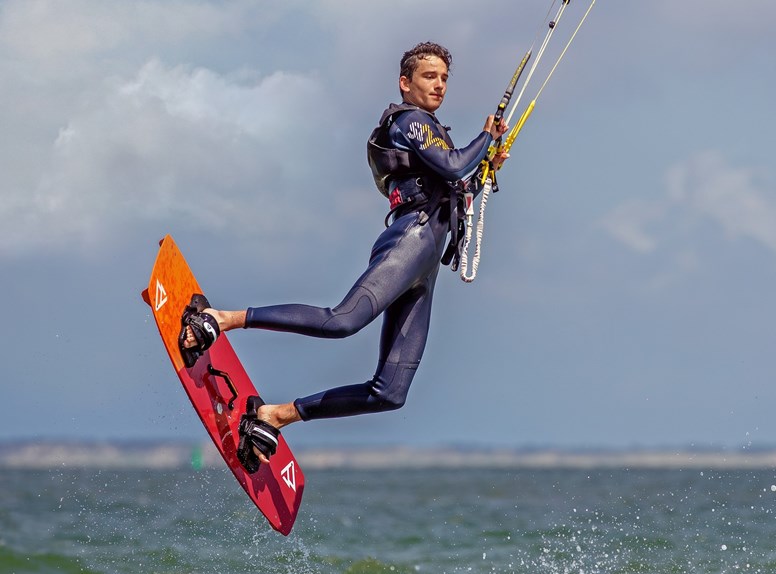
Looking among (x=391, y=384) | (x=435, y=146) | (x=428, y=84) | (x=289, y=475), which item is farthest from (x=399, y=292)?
(x=289, y=475)

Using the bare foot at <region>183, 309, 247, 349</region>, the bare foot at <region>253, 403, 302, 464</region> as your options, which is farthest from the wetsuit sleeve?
the bare foot at <region>253, 403, 302, 464</region>

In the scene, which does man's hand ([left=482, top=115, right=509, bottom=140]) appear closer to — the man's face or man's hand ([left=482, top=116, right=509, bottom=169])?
man's hand ([left=482, top=116, right=509, bottom=169])

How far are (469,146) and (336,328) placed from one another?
1.33 metres

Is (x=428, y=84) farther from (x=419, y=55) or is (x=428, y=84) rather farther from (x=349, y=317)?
(x=349, y=317)

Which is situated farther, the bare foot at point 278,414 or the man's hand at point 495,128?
the bare foot at point 278,414

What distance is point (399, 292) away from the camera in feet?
22.3

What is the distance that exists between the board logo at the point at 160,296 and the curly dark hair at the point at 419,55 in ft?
6.37

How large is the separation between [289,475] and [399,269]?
1908mm

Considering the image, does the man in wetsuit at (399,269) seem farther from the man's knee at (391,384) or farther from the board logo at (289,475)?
the board logo at (289,475)

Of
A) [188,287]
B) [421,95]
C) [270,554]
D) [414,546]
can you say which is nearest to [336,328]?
[188,287]

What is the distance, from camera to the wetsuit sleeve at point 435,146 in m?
6.68

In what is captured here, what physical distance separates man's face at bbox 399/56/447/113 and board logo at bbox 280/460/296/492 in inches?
103

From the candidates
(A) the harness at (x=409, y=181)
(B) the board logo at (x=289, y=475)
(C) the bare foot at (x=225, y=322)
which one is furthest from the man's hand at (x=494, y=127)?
(B) the board logo at (x=289, y=475)

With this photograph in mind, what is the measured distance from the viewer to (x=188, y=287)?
7.12m
